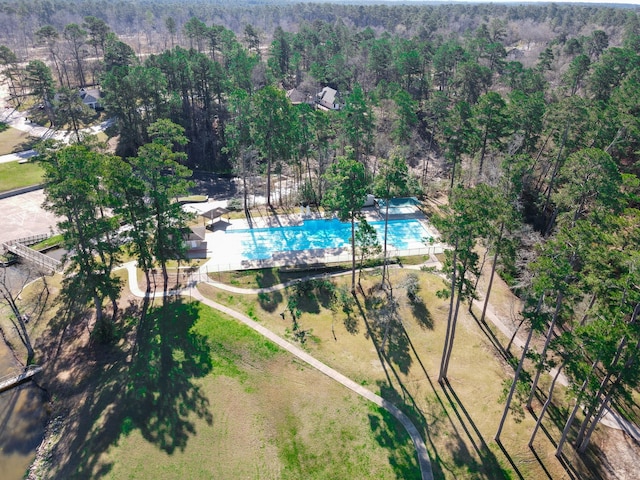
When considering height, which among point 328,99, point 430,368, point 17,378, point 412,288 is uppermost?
point 328,99

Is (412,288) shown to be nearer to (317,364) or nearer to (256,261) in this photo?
(317,364)

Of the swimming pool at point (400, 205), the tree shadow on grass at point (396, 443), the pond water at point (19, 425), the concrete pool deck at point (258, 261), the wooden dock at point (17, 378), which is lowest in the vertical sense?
the pond water at point (19, 425)

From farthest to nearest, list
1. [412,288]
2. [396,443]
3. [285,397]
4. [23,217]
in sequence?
[23,217], [412,288], [285,397], [396,443]

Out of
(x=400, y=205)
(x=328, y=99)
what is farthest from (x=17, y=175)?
(x=328, y=99)

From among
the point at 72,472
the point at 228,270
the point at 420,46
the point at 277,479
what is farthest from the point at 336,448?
the point at 420,46

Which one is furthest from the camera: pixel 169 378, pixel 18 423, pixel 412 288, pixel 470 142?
pixel 470 142

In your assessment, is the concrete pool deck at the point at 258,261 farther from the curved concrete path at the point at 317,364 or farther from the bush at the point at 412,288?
the bush at the point at 412,288

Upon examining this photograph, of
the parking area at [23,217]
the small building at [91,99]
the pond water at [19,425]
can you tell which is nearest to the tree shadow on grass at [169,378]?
the pond water at [19,425]
